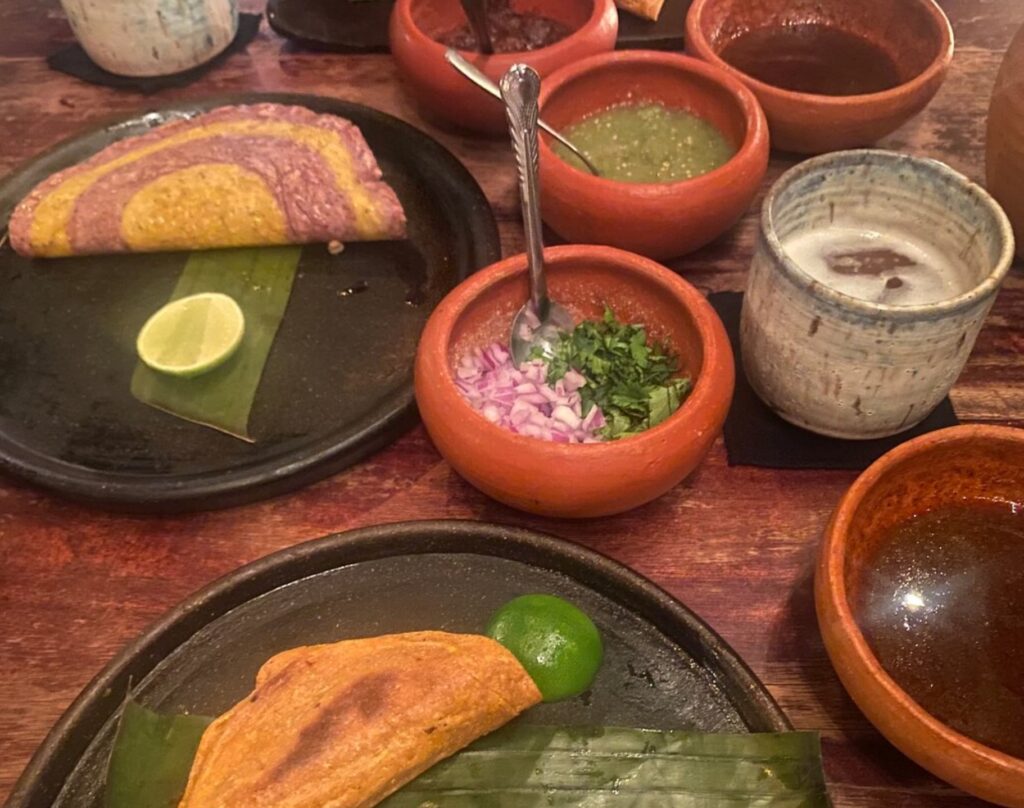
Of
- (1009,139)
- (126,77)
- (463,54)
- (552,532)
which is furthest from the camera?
(126,77)

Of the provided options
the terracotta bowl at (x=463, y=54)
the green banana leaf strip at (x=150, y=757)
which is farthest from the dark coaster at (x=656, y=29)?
the green banana leaf strip at (x=150, y=757)

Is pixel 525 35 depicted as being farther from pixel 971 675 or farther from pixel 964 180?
pixel 971 675

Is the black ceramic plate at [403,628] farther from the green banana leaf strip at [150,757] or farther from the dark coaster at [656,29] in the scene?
the dark coaster at [656,29]

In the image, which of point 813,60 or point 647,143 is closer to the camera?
point 647,143

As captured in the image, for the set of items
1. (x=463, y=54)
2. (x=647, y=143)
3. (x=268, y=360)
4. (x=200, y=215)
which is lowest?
(x=268, y=360)

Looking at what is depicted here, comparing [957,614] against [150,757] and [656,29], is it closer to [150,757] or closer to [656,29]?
[150,757]

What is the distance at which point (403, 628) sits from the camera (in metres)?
1.08

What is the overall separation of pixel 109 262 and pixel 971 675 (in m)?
1.51

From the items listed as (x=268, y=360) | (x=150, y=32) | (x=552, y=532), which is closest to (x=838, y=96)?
(x=552, y=532)

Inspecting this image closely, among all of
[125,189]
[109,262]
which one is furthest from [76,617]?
[125,189]

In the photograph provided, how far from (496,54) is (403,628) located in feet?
3.59

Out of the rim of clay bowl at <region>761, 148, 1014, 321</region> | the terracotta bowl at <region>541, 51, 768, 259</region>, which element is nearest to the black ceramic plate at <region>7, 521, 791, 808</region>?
the rim of clay bowl at <region>761, 148, 1014, 321</region>

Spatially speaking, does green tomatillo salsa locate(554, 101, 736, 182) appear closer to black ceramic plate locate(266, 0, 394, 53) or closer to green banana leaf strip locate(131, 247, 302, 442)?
green banana leaf strip locate(131, 247, 302, 442)

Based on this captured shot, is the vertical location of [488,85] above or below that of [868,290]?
above
